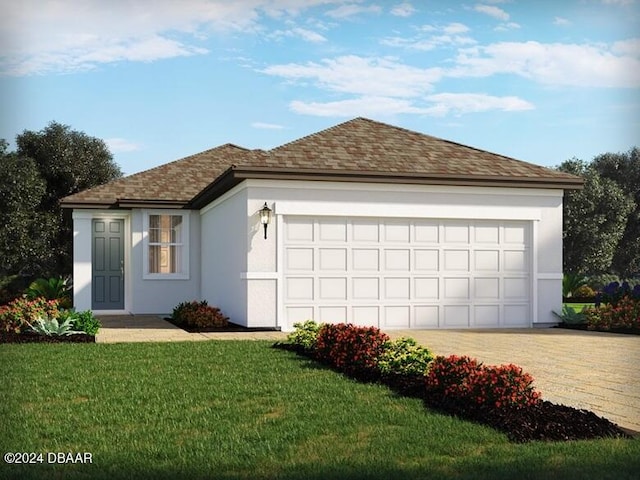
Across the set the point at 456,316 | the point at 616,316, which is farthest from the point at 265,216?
the point at 616,316

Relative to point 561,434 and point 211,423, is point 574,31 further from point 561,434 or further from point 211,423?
point 211,423

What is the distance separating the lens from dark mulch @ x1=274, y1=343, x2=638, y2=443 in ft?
18.1

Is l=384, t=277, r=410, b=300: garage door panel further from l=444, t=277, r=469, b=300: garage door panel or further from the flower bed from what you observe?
the flower bed

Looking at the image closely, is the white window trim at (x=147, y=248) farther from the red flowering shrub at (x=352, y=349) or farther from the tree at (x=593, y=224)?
the tree at (x=593, y=224)

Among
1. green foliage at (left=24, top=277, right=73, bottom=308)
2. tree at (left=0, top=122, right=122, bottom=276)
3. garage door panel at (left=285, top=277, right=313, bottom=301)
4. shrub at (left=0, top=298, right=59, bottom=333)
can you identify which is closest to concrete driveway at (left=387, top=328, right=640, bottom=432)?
garage door panel at (left=285, top=277, right=313, bottom=301)

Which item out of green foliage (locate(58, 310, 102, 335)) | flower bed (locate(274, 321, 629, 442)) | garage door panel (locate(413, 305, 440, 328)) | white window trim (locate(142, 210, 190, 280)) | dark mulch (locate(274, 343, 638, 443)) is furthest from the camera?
white window trim (locate(142, 210, 190, 280))

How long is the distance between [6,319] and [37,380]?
468 centimetres

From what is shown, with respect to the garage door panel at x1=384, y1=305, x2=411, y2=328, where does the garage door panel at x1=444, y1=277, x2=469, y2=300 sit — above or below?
above

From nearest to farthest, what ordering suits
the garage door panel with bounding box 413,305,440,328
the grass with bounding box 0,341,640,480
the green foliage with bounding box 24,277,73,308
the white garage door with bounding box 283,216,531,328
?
the grass with bounding box 0,341,640,480 < the white garage door with bounding box 283,216,531,328 < the garage door panel with bounding box 413,305,440,328 < the green foliage with bounding box 24,277,73,308

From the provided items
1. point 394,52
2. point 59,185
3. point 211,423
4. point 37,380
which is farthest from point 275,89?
point 59,185

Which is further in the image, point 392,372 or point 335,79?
point 392,372

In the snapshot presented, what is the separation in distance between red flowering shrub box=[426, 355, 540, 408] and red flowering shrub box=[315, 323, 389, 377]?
1267 millimetres

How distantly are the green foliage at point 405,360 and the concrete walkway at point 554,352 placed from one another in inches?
41.5

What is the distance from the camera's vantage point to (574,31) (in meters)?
3.21
